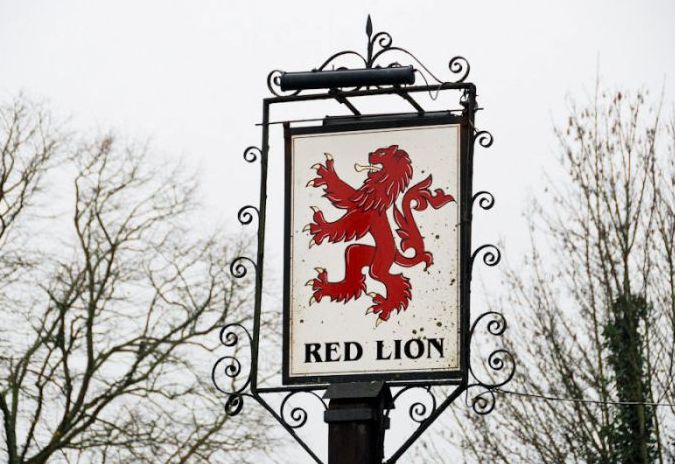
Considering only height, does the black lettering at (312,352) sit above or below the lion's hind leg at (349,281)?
below

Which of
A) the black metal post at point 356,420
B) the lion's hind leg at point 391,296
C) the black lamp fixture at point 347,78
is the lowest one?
the black metal post at point 356,420

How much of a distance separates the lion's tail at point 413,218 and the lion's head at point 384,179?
5 cm

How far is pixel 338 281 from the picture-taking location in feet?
24.2

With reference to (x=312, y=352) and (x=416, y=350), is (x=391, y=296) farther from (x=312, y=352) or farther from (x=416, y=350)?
(x=312, y=352)

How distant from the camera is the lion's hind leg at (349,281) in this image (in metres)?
7.33

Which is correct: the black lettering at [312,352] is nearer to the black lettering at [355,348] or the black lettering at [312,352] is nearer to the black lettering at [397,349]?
the black lettering at [355,348]

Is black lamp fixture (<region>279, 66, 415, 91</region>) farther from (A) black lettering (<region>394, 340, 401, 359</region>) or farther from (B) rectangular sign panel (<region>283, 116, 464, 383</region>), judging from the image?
(A) black lettering (<region>394, 340, 401, 359</region>)

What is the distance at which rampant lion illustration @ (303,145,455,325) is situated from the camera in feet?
23.9

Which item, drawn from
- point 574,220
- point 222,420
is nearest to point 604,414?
point 574,220

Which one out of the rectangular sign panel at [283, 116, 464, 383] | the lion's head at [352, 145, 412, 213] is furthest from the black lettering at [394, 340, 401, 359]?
the lion's head at [352, 145, 412, 213]

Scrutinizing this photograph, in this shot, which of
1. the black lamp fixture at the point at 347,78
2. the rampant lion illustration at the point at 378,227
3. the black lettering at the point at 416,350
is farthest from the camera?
the black lamp fixture at the point at 347,78

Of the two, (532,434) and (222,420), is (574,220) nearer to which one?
(532,434)

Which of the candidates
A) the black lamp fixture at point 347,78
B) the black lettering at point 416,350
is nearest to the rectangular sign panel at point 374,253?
the black lettering at point 416,350

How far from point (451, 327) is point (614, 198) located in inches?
413
